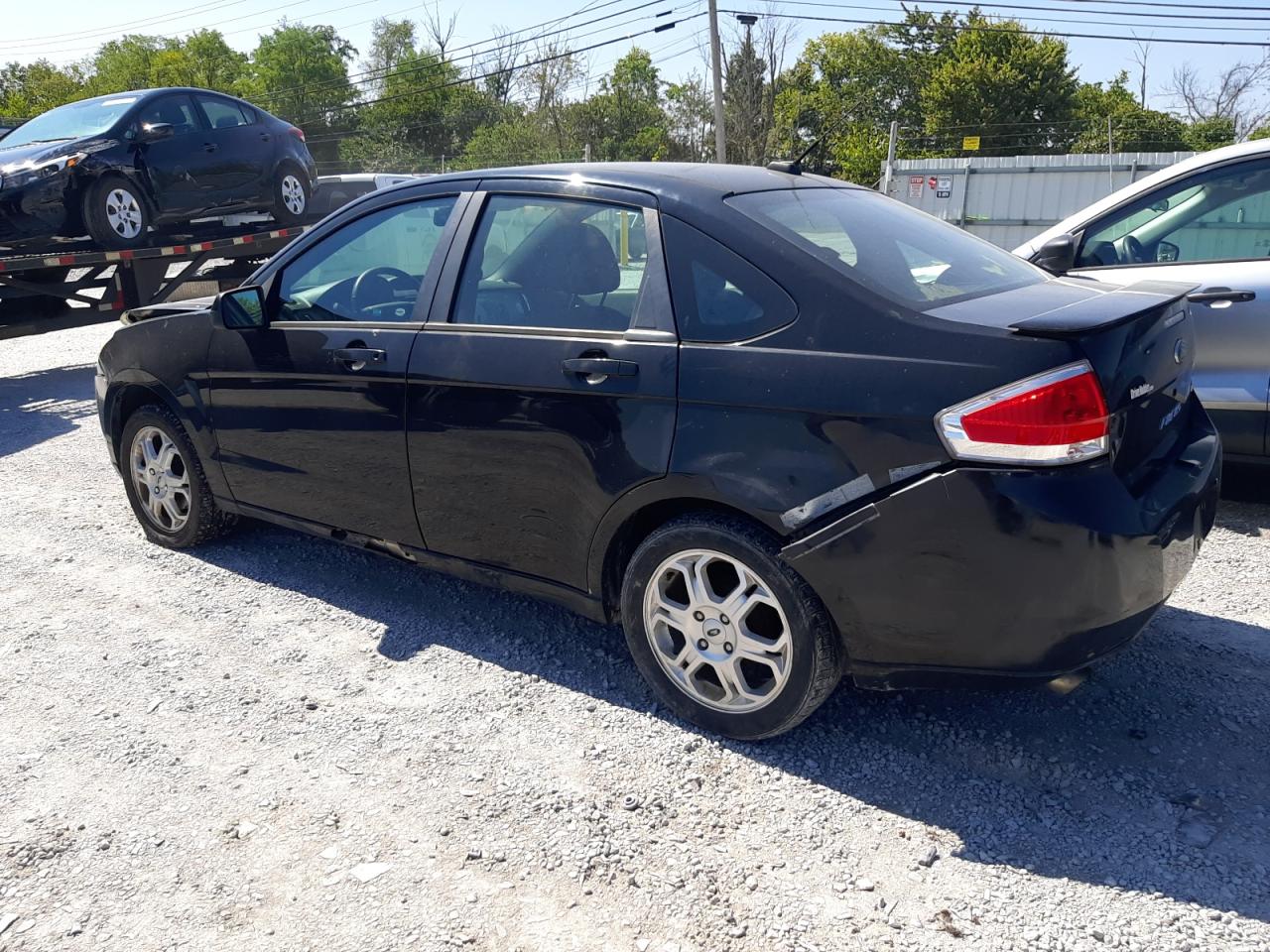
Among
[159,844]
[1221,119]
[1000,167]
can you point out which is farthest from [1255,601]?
[1221,119]

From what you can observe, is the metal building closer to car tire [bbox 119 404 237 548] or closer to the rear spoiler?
car tire [bbox 119 404 237 548]

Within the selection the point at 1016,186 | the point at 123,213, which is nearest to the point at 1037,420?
the point at 123,213

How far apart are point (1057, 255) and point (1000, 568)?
9.24 feet

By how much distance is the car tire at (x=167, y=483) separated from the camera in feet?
15.4

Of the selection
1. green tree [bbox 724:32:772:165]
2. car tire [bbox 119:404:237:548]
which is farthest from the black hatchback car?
green tree [bbox 724:32:772:165]

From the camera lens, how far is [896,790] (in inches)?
114

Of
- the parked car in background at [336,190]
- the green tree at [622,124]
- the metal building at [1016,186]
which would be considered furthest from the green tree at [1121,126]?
the parked car in background at [336,190]

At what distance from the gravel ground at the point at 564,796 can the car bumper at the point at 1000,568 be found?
471 mm

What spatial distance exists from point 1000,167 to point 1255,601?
2086 centimetres

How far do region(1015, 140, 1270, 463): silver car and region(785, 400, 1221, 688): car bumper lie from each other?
2.23 m

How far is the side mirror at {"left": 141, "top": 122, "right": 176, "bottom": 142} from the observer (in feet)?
31.1

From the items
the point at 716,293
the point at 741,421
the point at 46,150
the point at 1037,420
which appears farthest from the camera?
the point at 46,150

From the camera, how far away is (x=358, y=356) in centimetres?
375

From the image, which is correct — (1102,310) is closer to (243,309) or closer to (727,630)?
(727,630)
